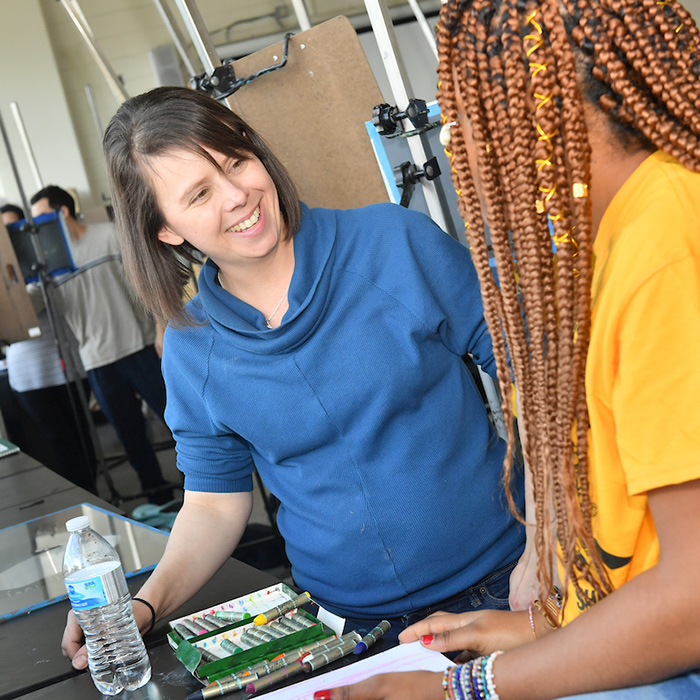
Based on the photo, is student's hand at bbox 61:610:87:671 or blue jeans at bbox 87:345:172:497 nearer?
student's hand at bbox 61:610:87:671

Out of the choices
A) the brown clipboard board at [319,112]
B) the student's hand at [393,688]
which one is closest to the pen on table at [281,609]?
the student's hand at [393,688]

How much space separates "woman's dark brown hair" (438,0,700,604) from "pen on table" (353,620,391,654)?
243 millimetres

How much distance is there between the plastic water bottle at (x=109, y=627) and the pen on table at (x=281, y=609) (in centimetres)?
14

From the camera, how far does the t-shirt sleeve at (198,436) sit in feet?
4.10

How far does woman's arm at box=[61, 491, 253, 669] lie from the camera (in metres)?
1.03

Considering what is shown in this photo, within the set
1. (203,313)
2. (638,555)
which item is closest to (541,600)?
(638,555)

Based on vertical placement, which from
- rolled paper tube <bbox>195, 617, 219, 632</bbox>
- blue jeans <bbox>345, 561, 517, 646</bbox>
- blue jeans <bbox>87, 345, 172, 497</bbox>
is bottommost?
blue jeans <bbox>87, 345, 172, 497</bbox>

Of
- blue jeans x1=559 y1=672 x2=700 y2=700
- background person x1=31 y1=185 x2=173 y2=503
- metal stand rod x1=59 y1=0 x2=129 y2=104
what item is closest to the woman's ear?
blue jeans x1=559 y1=672 x2=700 y2=700

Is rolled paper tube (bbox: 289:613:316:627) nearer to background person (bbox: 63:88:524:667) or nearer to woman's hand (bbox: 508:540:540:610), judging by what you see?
background person (bbox: 63:88:524:667)

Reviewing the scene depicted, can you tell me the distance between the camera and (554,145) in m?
0.68

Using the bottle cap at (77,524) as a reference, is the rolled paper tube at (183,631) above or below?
below

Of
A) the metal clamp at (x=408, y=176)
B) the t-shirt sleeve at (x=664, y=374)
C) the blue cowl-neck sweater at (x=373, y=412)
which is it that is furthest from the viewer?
the metal clamp at (x=408, y=176)

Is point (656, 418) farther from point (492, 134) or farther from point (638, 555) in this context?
point (492, 134)

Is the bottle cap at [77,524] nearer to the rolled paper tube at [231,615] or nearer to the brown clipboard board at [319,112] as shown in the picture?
the rolled paper tube at [231,615]
